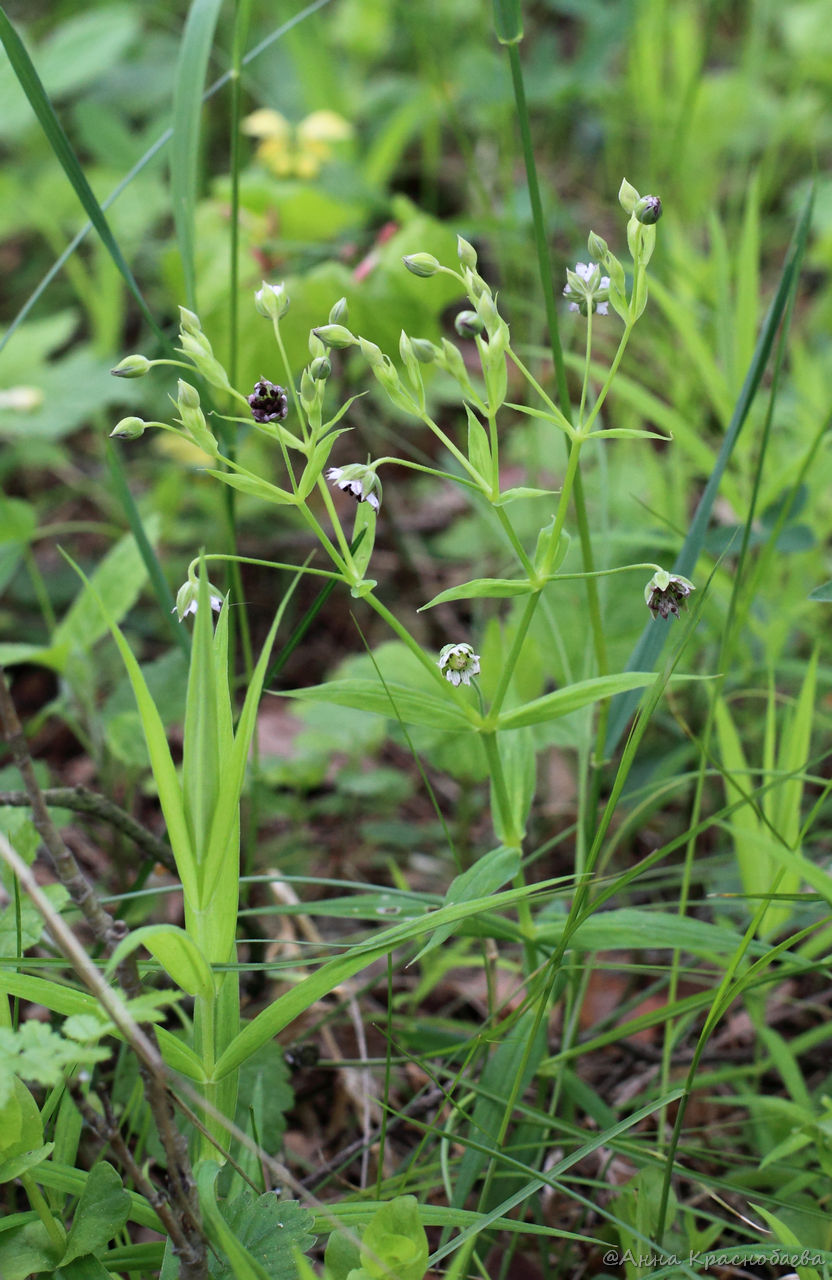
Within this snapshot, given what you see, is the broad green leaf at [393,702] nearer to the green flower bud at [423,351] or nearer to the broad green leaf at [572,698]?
the broad green leaf at [572,698]

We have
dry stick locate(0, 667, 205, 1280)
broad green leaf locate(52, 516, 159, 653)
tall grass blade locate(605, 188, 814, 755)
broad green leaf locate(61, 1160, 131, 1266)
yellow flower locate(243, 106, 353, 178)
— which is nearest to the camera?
dry stick locate(0, 667, 205, 1280)

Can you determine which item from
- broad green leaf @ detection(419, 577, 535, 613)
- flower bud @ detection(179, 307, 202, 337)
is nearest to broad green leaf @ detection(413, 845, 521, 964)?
broad green leaf @ detection(419, 577, 535, 613)

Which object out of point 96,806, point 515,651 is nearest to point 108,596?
point 96,806

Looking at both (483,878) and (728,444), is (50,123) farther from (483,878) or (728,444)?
(483,878)

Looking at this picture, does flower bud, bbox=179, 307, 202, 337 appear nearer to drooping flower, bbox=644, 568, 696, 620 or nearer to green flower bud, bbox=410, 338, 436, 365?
green flower bud, bbox=410, 338, 436, 365

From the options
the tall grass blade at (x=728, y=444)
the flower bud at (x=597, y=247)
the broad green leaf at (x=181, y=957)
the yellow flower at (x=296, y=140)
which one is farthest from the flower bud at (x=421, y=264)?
the yellow flower at (x=296, y=140)

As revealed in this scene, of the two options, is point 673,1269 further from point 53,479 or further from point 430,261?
point 53,479

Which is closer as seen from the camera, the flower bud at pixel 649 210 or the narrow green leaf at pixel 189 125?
the flower bud at pixel 649 210
